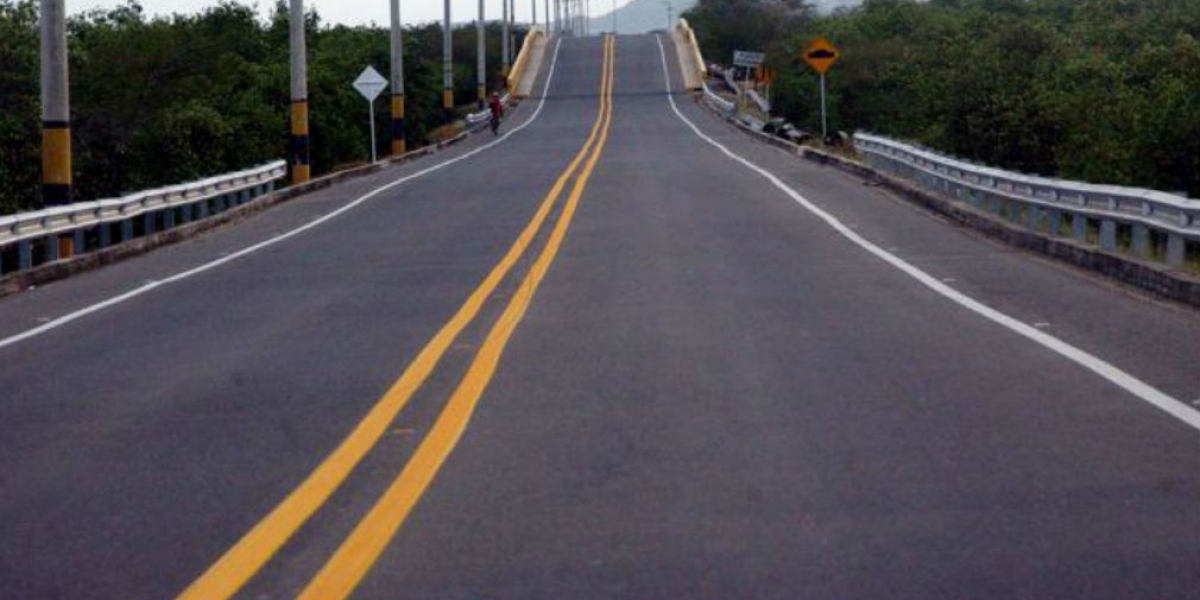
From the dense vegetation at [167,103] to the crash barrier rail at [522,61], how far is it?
2750 cm

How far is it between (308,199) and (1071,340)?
28420 millimetres

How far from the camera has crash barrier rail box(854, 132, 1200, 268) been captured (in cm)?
1933

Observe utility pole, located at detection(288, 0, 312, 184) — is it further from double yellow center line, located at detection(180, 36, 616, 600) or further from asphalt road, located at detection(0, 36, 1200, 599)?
double yellow center line, located at detection(180, 36, 616, 600)

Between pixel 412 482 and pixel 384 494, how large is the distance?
30cm

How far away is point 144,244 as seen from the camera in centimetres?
2902

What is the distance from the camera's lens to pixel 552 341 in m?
15.6

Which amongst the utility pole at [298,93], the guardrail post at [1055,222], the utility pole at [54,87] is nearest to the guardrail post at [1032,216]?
the guardrail post at [1055,222]

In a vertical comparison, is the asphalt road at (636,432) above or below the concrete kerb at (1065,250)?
below

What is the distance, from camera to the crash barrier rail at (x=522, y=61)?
115m

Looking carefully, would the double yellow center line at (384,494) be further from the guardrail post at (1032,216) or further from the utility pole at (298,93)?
the utility pole at (298,93)

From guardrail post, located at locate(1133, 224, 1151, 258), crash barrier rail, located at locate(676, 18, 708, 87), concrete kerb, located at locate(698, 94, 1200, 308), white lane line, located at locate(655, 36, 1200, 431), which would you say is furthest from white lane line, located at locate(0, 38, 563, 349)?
crash barrier rail, located at locate(676, 18, 708, 87)

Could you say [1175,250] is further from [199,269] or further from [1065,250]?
[199,269]

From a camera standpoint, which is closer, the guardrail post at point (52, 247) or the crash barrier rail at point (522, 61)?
the guardrail post at point (52, 247)

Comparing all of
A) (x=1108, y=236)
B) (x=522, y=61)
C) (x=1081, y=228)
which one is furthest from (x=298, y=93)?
(x=522, y=61)
